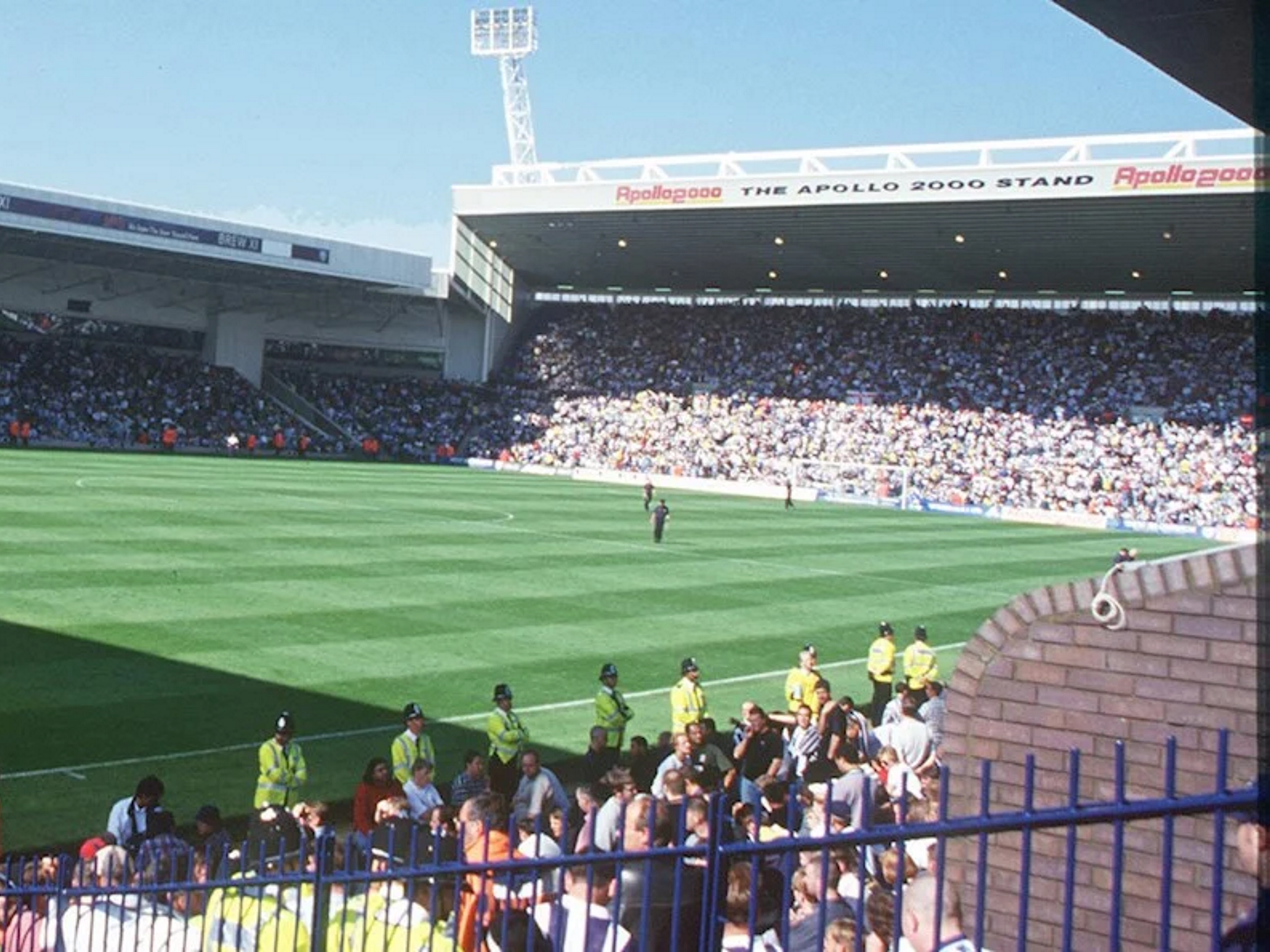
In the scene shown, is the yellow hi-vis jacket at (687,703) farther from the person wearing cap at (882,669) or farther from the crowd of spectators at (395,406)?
the crowd of spectators at (395,406)

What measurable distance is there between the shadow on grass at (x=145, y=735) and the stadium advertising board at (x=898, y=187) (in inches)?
1398

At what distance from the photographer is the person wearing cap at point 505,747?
44.7 ft

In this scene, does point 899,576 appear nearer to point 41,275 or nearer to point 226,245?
point 226,245

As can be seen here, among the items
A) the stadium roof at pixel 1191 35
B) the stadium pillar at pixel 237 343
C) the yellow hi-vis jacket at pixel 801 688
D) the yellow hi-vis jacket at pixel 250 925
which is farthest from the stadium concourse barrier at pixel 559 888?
the stadium pillar at pixel 237 343

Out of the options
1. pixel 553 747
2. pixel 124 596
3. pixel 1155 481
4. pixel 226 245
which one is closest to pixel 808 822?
pixel 553 747

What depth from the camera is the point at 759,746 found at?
13.7m

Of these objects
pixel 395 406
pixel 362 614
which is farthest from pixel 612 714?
pixel 395 406

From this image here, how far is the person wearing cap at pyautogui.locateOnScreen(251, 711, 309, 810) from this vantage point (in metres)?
11.9

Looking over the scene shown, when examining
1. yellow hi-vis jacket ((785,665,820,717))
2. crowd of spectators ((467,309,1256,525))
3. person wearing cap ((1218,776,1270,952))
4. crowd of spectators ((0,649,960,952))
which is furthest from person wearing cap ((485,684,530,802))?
crowd of spectators ((467,309,1256,525))

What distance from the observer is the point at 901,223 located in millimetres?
54438

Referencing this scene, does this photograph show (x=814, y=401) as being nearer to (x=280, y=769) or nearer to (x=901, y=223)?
(x=901, y=223)

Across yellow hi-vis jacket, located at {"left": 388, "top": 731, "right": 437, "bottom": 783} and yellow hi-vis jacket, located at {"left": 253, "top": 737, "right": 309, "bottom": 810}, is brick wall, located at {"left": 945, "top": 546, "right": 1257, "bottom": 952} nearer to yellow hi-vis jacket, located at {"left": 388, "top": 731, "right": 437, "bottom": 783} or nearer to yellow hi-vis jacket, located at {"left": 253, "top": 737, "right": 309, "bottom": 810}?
yellow hi-vis jacket, located at {"left": 388, "top": 731, "right": 437, "bottom": 783}

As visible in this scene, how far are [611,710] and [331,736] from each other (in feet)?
10.5

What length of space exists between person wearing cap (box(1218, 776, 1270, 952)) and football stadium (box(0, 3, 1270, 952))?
18 millimetres
